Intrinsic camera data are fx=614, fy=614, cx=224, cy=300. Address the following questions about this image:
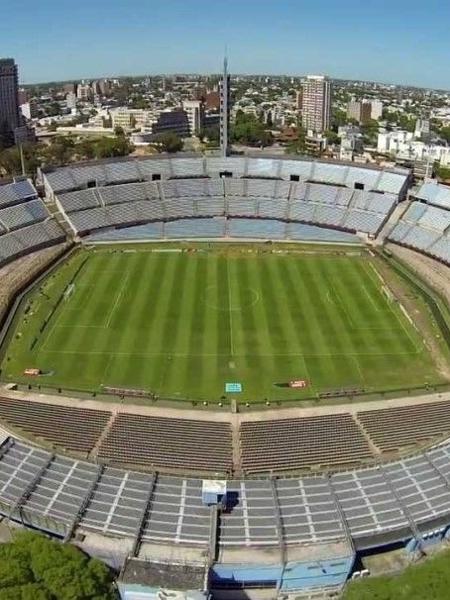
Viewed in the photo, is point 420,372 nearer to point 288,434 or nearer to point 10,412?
point 288,434

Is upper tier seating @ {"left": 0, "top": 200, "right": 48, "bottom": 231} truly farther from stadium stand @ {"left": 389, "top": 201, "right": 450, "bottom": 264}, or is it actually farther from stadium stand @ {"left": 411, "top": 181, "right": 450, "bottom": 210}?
stadium stand @ {"left": 411, "top": 181, "right": 450, "bottom": 210}

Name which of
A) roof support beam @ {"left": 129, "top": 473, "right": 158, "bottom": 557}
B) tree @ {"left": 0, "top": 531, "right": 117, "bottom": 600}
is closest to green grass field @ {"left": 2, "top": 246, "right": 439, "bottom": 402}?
roof support beam @ {"left": 129, "top": 473, "right": 158, "bottom": 557}

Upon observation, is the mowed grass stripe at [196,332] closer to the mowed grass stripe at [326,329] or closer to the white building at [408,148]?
the mowed grass stripe at [326,329]

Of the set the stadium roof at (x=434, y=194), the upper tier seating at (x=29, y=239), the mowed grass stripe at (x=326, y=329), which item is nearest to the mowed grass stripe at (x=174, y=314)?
the mowed grass stripe at (x=326, y=329)

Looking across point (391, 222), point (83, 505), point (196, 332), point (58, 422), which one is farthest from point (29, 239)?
point (83, 505)

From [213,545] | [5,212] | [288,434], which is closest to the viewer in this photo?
[213,545]

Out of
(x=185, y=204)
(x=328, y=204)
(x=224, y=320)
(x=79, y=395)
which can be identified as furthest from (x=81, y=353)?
(x=328, y=204)
